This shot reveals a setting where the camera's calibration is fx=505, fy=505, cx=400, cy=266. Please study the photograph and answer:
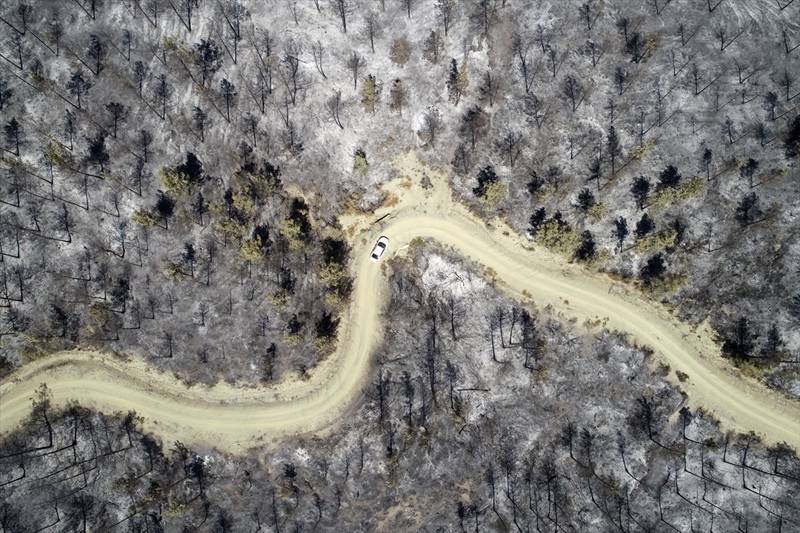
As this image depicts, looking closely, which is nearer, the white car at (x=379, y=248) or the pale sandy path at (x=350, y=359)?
the pale sandy path at (x=350, y=359)

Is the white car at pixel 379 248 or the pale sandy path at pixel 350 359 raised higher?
the white car at pixel 379 248

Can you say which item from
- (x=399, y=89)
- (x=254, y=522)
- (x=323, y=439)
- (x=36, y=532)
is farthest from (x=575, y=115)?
(x=36, y=532)

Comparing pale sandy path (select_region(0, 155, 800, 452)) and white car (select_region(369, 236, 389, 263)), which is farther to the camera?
white car (select_region(369, 236, 389, 263))

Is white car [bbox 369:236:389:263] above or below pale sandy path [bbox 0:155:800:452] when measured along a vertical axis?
above

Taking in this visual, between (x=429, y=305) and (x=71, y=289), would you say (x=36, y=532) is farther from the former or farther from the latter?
(x=429, y=305)

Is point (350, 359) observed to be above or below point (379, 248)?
below
